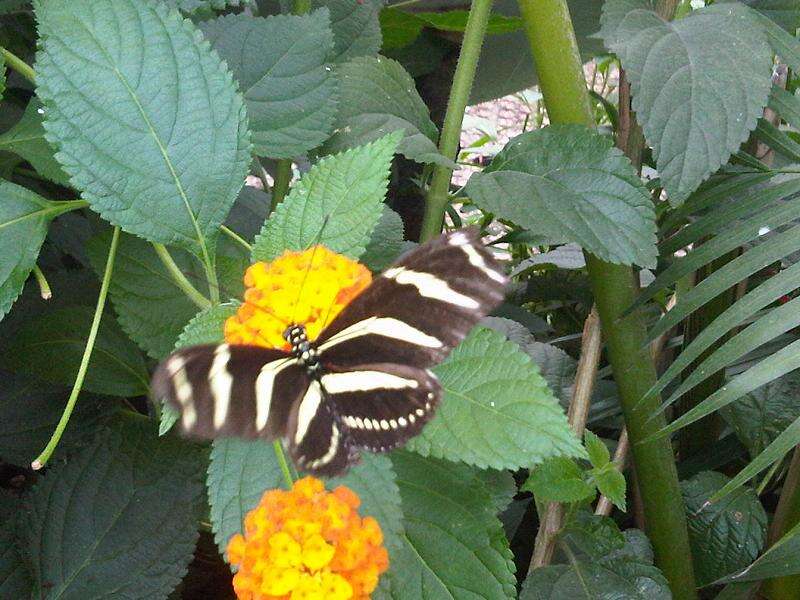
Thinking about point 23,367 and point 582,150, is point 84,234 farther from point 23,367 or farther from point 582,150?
point 582,150

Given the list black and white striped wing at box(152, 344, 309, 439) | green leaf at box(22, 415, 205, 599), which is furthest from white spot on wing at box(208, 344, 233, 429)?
green leaf at box(22, 415, 205, 599)

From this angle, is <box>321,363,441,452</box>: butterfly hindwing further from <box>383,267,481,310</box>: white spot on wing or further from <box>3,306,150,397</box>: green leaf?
<box>3,306,150,397</box>: green leaf

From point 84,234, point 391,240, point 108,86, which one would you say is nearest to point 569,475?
point 391,240

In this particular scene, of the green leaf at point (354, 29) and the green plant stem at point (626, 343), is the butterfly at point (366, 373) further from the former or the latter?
the green leaf at point (354, 29)

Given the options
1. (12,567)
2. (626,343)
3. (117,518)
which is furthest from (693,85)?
(12,567)

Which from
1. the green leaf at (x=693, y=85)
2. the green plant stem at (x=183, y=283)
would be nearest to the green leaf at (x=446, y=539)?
the green plant stem at (x=183, y=283)
